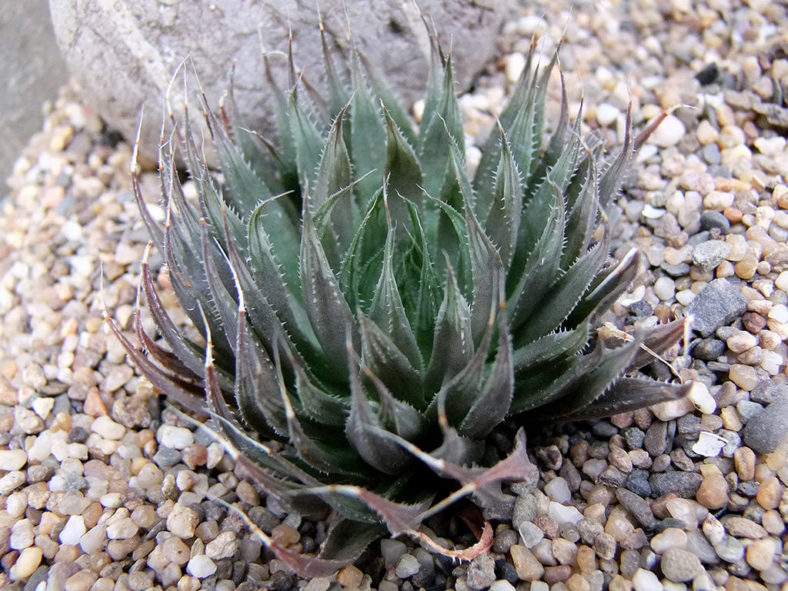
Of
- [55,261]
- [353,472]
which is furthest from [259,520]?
[55,261]

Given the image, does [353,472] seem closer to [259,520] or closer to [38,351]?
[259,520]

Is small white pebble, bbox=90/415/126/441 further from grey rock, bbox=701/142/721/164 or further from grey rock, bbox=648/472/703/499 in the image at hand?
grey rock, bbox=701/142/721/164

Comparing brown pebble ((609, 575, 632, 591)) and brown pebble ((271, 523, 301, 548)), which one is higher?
brown pebble ((271, 523, 301, 548))

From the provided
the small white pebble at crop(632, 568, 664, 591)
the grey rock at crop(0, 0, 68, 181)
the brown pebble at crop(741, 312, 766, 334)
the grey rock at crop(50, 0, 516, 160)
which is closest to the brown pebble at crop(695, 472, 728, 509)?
the small white pebble at crop(632, 568, 664, 591)

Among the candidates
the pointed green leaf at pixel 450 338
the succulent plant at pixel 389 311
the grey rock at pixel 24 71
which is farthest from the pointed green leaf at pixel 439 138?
the grey rock at pixel 24 71

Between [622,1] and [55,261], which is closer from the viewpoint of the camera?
[55,261]
